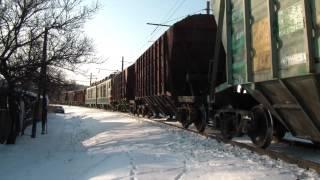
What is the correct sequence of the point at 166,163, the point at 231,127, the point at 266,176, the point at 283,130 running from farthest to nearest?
the point at 231,127, the point at 283,130, the point at 166,163, the point at 266,176

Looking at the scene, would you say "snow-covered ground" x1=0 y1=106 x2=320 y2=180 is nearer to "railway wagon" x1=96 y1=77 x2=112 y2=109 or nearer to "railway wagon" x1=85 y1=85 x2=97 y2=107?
"railway wagon" x1=96 y1=77 x2=112 y2=109

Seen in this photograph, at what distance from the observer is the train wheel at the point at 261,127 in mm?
9688

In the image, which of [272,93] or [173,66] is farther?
[173,66]

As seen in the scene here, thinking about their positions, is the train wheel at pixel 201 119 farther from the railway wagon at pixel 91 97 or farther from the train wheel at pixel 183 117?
the railway wagon at pixel 91 97

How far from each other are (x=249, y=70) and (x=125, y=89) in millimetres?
26931

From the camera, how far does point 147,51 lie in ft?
74.9

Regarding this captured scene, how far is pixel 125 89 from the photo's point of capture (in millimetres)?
35750

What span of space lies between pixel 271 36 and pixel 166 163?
116 inches

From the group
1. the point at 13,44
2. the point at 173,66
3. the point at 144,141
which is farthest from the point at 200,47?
the point at 13,44

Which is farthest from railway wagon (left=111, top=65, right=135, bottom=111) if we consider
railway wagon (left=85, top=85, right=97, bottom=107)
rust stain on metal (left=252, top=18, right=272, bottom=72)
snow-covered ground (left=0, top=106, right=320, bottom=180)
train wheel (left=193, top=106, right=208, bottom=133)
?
rust stain on metal (left=252, top=18, right=272, bottom=72)

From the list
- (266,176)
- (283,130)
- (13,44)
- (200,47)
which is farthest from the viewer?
(200,47)

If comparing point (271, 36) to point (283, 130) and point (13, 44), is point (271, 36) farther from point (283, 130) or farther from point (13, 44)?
point (13, 44)

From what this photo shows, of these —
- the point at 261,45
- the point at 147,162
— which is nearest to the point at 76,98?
the point at 147,162

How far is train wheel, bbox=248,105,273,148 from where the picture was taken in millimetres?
9688
